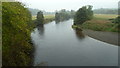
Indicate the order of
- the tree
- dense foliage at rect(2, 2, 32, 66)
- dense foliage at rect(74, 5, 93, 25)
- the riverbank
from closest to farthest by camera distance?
1. dense foliage at rect(2, 2, 32, 66)
2. the riverbank
3. dense foliage at rect(74, 5, 93, 25)
4. the tree

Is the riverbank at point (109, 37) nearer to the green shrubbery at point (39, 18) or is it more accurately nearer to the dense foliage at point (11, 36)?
the dense foliage at point (11, 36)

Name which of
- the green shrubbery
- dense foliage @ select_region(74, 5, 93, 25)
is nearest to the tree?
the green shrubbery

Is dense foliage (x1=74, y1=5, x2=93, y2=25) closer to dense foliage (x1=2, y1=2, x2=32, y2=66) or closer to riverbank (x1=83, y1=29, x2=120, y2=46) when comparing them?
riverbank (x1=83, y1=29, x2=120, y2=46)

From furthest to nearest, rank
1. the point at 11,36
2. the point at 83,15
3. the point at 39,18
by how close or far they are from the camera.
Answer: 1. the point at 39,18
2. the point at 83,15
3. the point at 11,36

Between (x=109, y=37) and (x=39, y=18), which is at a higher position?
(x=39, y=18)

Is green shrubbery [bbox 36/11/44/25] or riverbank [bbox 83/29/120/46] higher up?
green shrubbery [bbox 36/11/44/25]

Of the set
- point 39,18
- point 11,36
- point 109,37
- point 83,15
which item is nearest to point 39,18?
Answer: point 39,18

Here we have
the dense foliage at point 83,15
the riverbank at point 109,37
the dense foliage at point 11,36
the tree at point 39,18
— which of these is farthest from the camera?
the tree at point 39,18

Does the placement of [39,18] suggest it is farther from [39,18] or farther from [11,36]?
[11,36]

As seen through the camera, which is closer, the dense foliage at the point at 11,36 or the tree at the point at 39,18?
the dense foliage at the point at 11,36

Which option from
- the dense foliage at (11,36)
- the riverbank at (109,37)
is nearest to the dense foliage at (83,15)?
the riverbank at (109,37)

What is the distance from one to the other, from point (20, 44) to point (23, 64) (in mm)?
2778

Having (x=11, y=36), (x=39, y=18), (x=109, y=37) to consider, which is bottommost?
(x=109, y=37)

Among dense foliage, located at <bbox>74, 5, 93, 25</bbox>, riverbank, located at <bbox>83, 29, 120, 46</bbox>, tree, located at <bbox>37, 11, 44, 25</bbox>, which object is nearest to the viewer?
riverbank, located at <bbox>83, 29, 120, 46</bbox>
